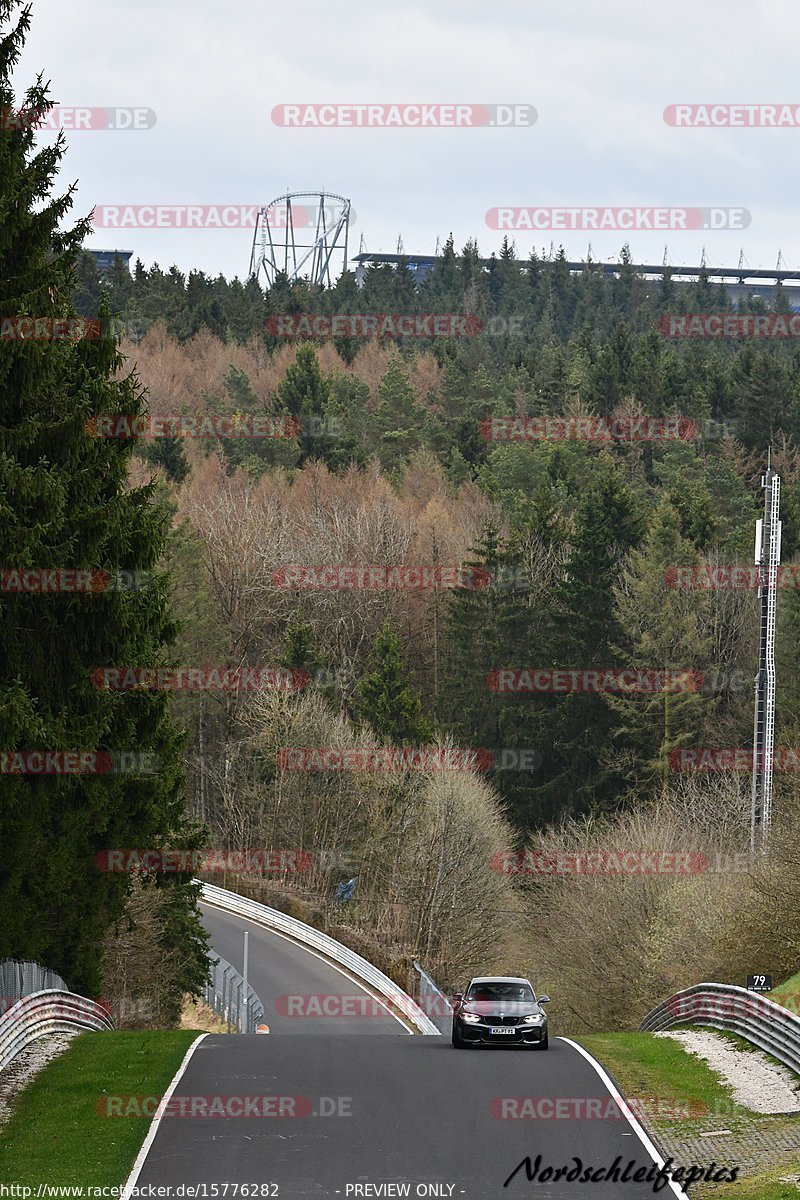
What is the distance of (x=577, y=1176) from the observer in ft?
47.9

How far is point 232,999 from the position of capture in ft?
137

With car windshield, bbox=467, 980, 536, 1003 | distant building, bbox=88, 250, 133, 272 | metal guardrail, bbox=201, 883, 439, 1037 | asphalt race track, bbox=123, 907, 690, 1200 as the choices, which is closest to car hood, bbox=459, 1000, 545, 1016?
car windshield, bbox=467, 980, 536, 1003

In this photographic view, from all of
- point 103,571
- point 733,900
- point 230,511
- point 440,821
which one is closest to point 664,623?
point 440,821

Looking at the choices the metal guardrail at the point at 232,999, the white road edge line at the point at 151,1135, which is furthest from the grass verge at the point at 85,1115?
the metal guardrail at the point at 232,999

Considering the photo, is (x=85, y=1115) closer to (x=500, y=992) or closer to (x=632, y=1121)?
(x=632, y=1121)

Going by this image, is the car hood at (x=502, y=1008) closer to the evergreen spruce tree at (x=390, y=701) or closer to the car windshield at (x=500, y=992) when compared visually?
the car windshield at (x=500, y=992)

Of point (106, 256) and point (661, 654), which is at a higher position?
point (106, 256)

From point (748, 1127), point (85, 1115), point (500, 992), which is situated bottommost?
point (500, 992)

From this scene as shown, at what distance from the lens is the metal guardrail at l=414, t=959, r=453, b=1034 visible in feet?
131

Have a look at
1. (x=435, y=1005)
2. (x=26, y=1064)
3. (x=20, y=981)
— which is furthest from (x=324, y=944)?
(x=26, y=1064)

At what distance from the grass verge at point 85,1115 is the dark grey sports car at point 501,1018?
13.8 ft

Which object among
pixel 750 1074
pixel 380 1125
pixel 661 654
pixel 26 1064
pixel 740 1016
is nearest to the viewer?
pixel 380 1125

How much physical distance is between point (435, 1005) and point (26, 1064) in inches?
895

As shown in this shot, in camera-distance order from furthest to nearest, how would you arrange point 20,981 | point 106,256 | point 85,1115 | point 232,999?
point 106,256
point 232,999
point 20,981
point 85,1115
